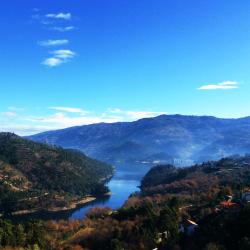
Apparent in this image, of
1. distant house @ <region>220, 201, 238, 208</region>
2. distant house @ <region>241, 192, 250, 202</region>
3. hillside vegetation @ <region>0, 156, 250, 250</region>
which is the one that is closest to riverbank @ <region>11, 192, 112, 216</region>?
hillside vegetation @ <region>0, 156, 250, 250</region>

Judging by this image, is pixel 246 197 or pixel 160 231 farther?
pixel 246 197

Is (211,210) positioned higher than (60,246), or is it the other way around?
(211,210)

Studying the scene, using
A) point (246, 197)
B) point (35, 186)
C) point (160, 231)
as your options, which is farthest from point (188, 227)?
point (35, 186)

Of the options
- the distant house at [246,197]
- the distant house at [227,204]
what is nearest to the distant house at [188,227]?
the distant house at [227,204]

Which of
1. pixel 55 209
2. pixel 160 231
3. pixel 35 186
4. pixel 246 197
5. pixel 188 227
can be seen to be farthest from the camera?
pixel 35 186

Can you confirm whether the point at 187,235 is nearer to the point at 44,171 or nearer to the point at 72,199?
the point at 72,199

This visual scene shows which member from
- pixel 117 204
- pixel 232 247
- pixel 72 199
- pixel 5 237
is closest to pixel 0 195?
pixel 72 199

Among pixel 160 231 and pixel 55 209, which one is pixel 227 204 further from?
pixel 55 209

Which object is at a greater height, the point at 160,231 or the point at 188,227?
the point at 188,227
